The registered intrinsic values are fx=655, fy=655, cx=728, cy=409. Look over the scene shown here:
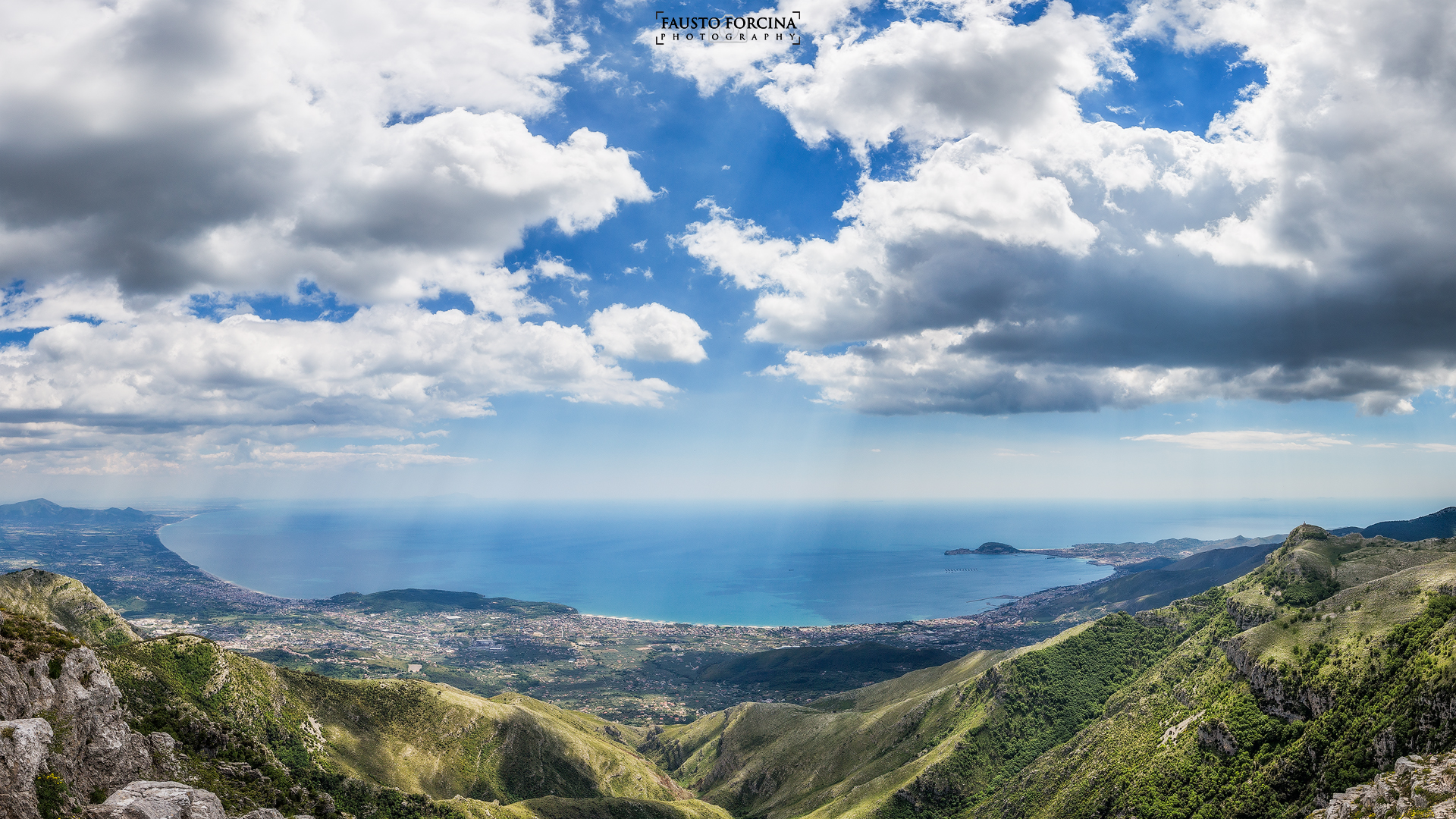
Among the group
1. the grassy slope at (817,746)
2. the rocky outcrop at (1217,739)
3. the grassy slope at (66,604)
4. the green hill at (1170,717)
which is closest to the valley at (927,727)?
the rocky outcrop at (1217,739)

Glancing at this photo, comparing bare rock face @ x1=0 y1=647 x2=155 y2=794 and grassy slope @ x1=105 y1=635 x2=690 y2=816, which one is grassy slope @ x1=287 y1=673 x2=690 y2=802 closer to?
grassy slope @ x1=105 y1=635 x2=690 y2=816

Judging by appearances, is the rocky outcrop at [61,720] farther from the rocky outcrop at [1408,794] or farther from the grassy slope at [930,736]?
the grassy slope at [930,736]

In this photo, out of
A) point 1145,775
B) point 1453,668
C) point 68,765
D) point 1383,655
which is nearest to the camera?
point 68,765

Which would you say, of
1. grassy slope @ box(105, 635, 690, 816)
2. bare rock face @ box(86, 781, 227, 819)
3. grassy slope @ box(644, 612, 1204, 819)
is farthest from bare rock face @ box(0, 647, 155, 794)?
grassy slope @ box(644, 612, 1204, 819)

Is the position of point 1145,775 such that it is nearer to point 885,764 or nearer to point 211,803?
point 885,764

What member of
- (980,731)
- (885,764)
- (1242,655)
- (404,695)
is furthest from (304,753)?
(1242,655)

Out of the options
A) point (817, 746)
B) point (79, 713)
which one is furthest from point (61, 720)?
point (817, 746)
